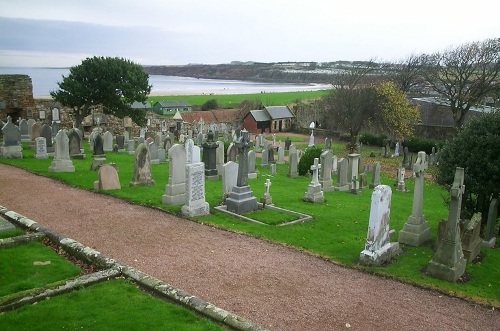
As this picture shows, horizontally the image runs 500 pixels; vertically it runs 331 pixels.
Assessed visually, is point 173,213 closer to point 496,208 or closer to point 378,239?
point 378,239

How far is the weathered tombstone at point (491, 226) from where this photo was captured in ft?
34.4

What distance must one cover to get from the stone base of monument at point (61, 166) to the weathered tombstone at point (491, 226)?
50.7 ft

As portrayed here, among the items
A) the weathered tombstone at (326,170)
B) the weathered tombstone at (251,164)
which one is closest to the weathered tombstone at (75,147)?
the weathered tombstone at (251,164)

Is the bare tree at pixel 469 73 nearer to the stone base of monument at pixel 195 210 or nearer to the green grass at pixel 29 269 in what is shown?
the stone base of monument at pixel 195 210

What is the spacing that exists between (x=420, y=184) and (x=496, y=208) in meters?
2.03

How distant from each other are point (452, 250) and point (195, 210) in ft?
22.4

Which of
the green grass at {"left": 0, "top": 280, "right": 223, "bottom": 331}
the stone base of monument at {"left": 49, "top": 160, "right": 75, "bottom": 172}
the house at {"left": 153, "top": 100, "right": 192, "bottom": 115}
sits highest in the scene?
the house at {"left": 153, "top": 100, "right": 192, "bottom": 115}

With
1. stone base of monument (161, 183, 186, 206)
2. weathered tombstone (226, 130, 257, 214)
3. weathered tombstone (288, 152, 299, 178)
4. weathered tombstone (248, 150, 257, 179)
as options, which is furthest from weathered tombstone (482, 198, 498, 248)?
weathered tombstone (288, 152, 299, 178)

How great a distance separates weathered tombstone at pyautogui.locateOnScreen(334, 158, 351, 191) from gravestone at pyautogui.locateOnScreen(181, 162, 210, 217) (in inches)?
318

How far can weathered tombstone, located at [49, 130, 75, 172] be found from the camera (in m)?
17.2

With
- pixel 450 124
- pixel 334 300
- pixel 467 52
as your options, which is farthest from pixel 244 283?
pixel 450 124

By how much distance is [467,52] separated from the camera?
3959 centimetres

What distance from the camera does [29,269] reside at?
276 inches

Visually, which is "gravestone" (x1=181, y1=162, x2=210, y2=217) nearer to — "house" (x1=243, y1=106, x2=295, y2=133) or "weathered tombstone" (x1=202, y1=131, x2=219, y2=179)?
"weathered tombstone" (x1=202, y1=131, x2=219, y2=179)
